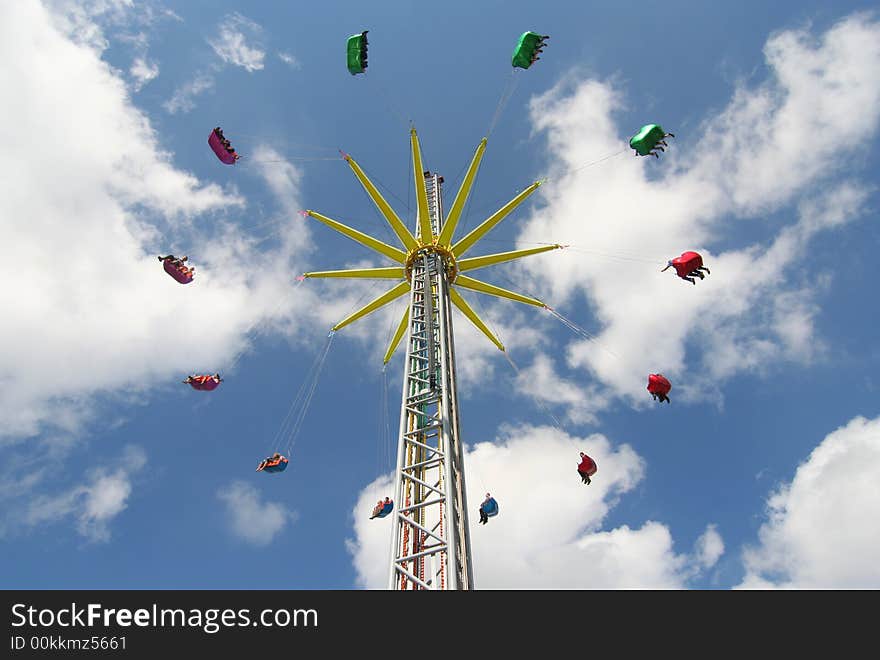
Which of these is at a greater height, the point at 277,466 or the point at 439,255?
the point at 439,255

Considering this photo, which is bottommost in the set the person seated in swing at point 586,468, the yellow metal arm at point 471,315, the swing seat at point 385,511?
the swing seat at point 385,511

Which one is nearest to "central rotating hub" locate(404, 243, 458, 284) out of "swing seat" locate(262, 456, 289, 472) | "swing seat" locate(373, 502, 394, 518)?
"swing seat" locate(262, 456, 289, 472)

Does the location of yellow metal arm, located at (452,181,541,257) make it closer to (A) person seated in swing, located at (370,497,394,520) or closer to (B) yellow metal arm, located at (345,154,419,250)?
(B) yellow metal arm, located at (345,154,419,250)

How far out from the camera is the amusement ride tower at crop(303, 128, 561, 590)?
491 inches

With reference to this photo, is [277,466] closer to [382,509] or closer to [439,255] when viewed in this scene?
[382,509]

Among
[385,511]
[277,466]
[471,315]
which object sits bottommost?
[385,511]

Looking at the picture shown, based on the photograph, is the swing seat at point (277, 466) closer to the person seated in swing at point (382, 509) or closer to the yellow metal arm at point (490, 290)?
the person seated in swing at point (382, 509)

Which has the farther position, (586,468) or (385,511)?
(586,468)

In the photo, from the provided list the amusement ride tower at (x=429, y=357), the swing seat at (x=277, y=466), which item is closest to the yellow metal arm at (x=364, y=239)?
the amusement ride tower at (x=429, y=357)

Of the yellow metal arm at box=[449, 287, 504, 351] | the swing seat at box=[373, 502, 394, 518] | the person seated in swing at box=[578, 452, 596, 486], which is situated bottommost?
the swing seat at box=[373, 502, 394, 518]

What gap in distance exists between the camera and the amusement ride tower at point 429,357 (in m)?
12.5

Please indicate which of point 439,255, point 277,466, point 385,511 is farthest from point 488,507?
point 439,255

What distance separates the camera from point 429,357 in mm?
15914
